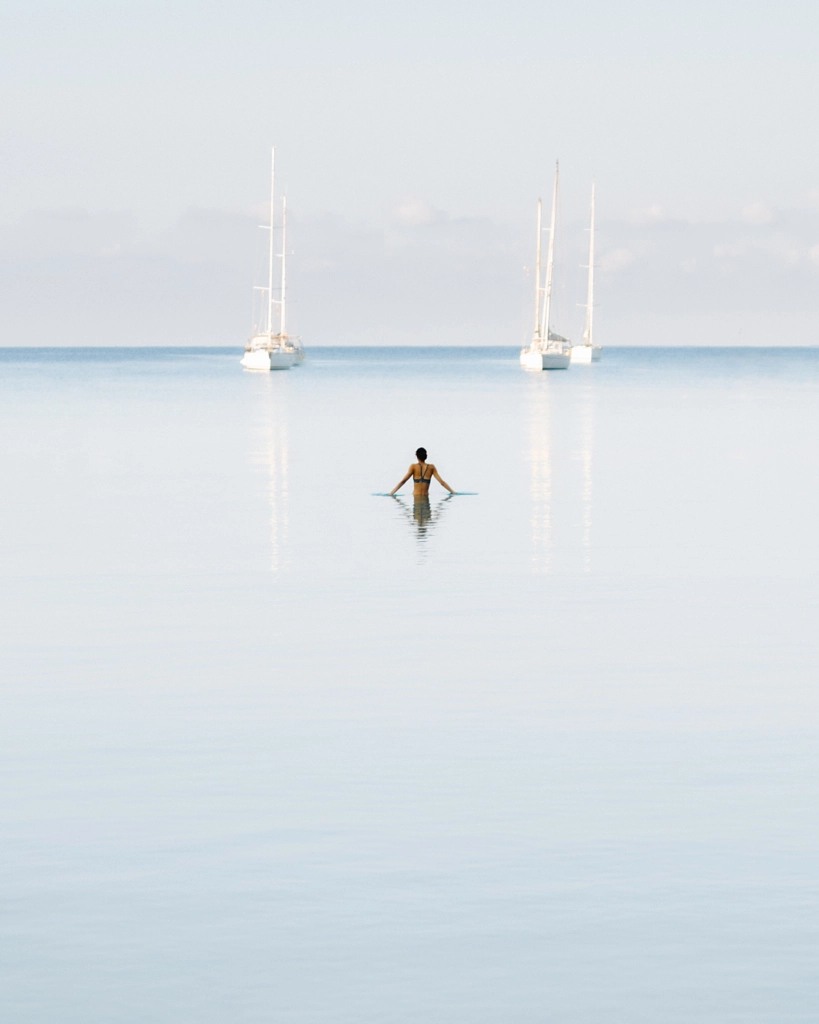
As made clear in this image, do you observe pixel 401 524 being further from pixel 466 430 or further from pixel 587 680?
pixel 466 430

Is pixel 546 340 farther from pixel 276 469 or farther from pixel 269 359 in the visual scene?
pixel 276 469

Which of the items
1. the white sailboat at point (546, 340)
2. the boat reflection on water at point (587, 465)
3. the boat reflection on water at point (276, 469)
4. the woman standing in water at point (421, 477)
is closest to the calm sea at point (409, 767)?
the boat reflection on water at point (587, 465)

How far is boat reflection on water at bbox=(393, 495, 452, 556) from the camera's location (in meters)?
31.0

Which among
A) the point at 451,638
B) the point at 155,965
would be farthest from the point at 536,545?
the point at 155,965

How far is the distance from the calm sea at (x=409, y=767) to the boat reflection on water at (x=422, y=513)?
0.60 ft

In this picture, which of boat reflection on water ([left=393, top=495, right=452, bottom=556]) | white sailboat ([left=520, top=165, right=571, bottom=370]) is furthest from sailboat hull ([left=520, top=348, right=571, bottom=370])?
boat reflection on water ([left=393, top=495, right=452, bottom=556])

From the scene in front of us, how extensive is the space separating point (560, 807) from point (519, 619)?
348 inches

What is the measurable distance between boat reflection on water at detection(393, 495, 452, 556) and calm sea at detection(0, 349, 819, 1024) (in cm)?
18

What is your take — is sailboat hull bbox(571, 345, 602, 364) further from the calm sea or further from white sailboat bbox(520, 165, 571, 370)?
the calm sea

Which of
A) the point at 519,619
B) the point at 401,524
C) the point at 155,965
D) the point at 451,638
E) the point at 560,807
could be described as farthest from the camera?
the point at 401,524

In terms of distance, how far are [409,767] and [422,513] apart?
2103 cm

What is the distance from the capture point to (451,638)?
19859 millimetres

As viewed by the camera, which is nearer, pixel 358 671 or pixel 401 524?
pixel 358 671

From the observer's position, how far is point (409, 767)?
13.8 meters
